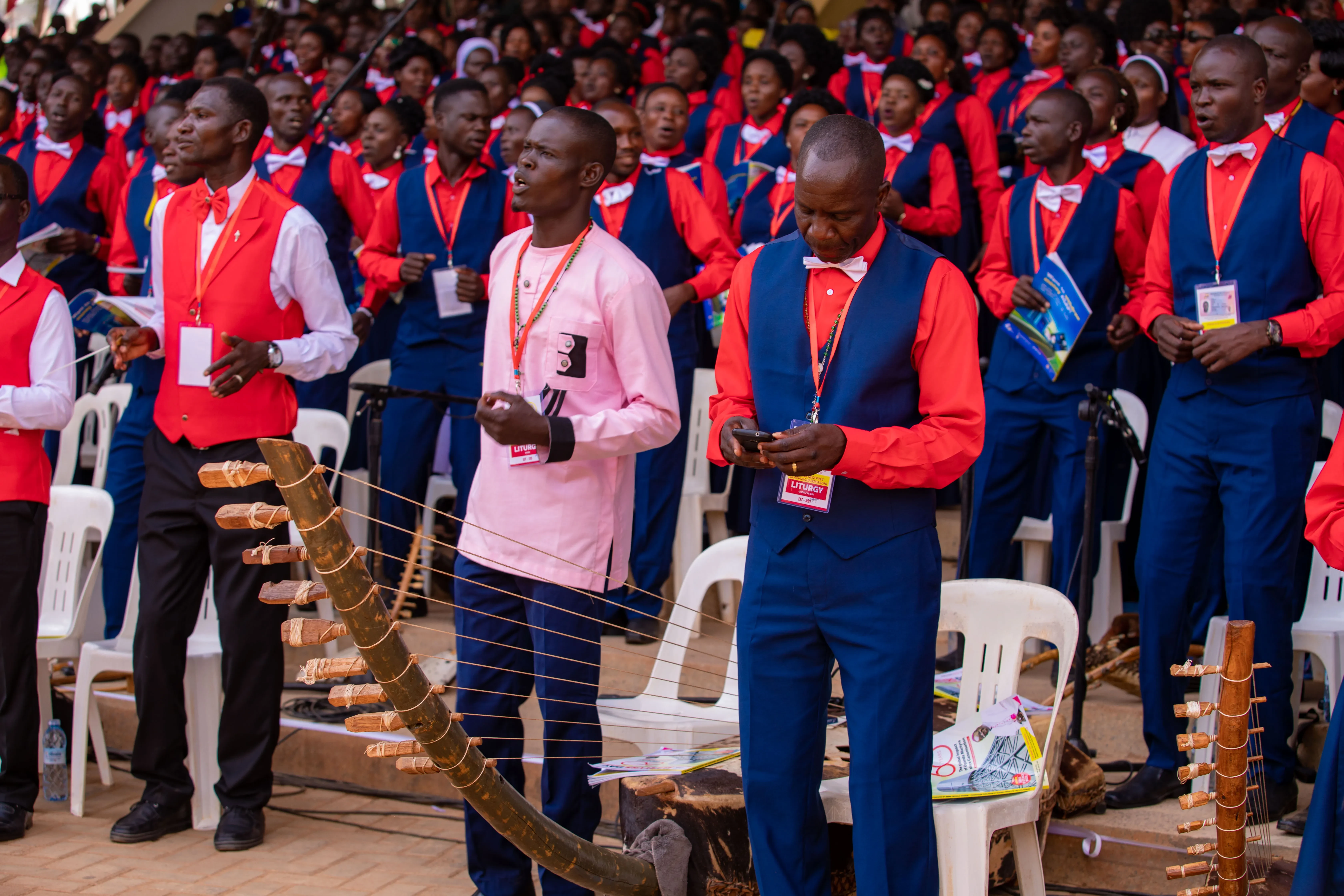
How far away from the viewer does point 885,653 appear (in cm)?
296

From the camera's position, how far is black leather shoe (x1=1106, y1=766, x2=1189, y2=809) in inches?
168

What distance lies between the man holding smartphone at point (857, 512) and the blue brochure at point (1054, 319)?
1942 mm

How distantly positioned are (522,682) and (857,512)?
1206mm

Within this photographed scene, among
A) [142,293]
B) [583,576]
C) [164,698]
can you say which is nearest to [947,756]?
[583,576]

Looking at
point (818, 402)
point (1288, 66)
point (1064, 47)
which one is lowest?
→ point (818, 402)

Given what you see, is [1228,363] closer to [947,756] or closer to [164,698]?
[947,756]

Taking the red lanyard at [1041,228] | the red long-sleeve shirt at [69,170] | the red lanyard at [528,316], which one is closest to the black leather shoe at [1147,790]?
the red lanyard at [1041,228]

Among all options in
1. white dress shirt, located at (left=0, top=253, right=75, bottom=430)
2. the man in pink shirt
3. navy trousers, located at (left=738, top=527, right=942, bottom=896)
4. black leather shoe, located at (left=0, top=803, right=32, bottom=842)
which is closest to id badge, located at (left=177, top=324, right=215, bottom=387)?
white dress shirt, located at (left=0, top=253, right=75, bottom=430)

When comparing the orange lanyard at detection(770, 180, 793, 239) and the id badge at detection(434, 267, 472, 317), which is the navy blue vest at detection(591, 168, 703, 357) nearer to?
the orange lanyard at detection(770, 180, 793, 239)

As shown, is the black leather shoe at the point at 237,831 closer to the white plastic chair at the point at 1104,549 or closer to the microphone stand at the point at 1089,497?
the microphone stand at the point at 1089,497

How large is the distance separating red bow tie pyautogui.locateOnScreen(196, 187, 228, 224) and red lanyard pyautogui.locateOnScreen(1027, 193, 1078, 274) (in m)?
2.85

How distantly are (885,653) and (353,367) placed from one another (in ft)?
16.6

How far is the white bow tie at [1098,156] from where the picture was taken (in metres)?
6.20

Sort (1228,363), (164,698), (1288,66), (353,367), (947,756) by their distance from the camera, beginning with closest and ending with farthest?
(947,756)
(1228,363)
(164,698)
(1288,66)
(353,367)
